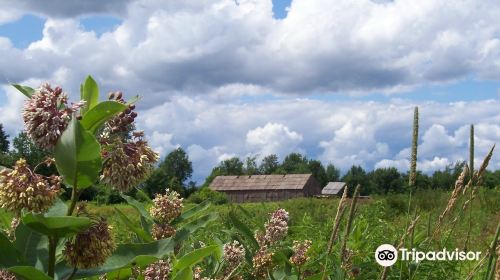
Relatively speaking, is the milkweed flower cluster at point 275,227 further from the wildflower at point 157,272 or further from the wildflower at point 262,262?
the wildflower at point 157,272

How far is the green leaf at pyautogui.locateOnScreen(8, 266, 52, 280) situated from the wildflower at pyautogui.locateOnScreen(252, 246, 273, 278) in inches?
54.1

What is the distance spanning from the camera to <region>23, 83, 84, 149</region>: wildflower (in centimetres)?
178

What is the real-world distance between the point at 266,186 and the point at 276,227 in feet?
186

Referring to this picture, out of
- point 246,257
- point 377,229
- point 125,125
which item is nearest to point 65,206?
point 125,125

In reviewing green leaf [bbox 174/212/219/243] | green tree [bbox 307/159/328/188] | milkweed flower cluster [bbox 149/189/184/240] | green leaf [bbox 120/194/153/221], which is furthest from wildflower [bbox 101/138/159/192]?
green tree [bbox 307/159/328/188]

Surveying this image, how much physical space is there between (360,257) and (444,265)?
2.98 feet

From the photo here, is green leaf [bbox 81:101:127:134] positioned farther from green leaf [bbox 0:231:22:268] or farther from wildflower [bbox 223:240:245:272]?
wildflower [bbox 223:240:245:272]

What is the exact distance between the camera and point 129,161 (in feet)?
6.31

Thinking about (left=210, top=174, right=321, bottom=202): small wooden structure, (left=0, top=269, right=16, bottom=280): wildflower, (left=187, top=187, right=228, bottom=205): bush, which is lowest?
(left=0, top=269, right=16, bottom=280): wildflower

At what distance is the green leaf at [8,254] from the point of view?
1.77 meters

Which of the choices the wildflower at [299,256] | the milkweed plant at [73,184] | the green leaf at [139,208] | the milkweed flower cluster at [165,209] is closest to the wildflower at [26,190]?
the milkweed plant at [73,184]

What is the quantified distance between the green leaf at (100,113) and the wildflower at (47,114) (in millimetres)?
59

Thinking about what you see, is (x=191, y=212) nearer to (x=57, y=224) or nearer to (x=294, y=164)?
(x=57, y=224)

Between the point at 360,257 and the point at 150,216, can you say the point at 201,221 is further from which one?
the point at 360,257
